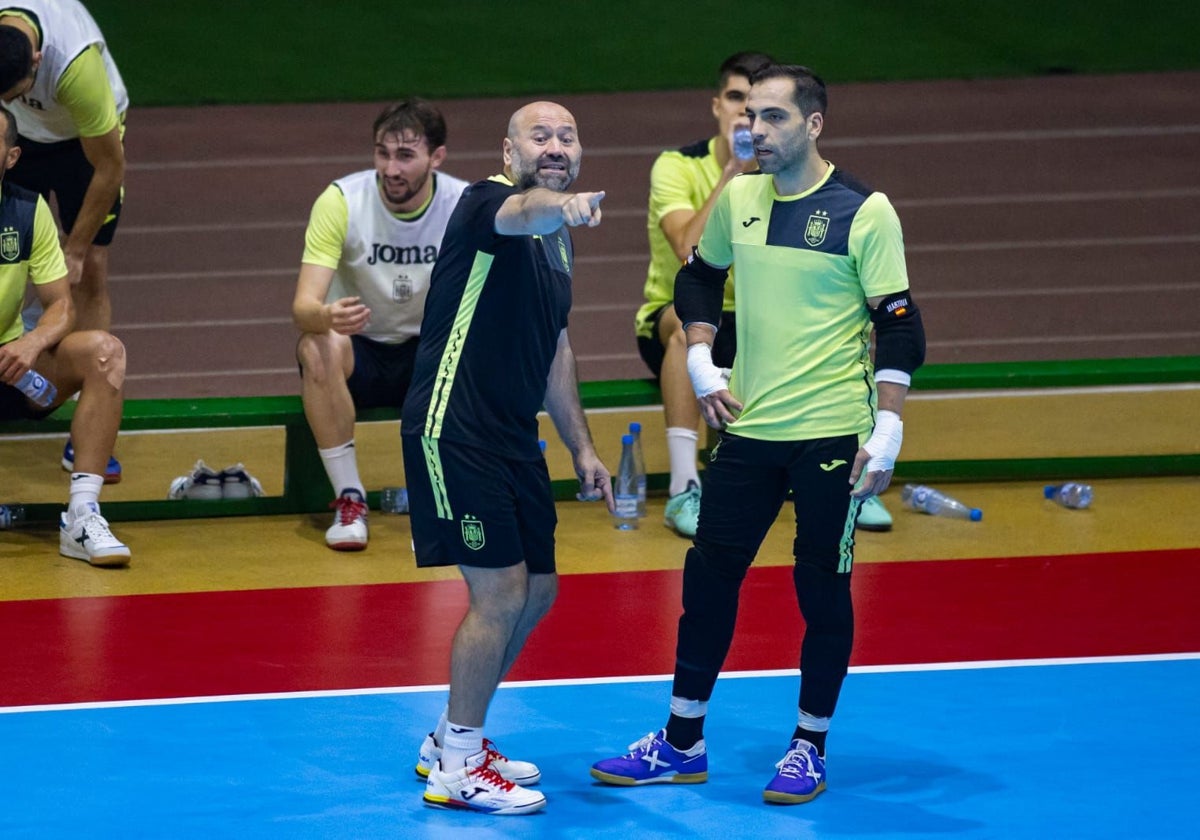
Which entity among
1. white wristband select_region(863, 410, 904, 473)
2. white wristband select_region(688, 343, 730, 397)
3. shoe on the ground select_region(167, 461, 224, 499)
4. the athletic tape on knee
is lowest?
shoe on the ground select_region(167, 461, 224, 499)

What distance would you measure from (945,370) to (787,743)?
345cm

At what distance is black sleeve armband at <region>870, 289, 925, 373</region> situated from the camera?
5199 mm

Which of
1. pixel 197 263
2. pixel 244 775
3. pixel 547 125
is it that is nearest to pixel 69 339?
pixel 244 775

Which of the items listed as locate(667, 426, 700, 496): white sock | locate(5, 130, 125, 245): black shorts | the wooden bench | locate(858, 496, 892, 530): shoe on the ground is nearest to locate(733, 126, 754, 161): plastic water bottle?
locate(667, 426, 700, 496): white sock

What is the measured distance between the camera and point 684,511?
7.96 metres

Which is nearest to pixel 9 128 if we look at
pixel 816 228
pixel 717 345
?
pixel 717 345

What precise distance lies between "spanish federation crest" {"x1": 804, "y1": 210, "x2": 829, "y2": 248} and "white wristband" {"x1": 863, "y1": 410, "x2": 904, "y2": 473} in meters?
0.52

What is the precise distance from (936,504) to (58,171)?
4.19m

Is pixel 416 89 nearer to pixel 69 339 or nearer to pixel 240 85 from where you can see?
pixel 240 85

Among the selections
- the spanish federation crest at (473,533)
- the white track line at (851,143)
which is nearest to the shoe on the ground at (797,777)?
the spanish federation crest at (473,533)

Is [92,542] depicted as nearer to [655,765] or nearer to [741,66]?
[655,765]

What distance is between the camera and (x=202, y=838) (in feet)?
16.4

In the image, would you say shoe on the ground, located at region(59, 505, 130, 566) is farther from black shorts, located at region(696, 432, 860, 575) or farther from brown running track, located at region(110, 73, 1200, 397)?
black shorts, located at region(696, 432, 860, 575)

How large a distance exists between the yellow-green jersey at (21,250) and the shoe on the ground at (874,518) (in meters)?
3.48
